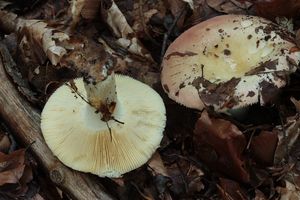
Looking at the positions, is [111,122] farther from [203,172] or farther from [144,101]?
[203,172]

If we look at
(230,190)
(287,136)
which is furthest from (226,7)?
(230,190)

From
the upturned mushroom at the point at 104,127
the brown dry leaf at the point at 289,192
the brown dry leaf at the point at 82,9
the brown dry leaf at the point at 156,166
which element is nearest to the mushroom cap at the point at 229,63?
the upturned mushroom at the point at 104,127

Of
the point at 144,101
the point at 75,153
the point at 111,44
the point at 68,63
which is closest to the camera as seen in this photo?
the point at 75,153

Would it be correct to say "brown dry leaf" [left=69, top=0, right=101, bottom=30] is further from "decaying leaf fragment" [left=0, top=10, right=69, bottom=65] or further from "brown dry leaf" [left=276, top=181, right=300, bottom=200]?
"brown dry leaf" [left=276, top=181, right=300, bottom=200]

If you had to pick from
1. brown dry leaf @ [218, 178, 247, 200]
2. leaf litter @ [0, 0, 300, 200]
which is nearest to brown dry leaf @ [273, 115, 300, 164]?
leaf litter @ [0, 0, 300, 200]

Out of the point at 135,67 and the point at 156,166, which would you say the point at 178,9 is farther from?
the point at 156,166

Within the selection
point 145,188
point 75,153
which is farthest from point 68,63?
point 145,188
